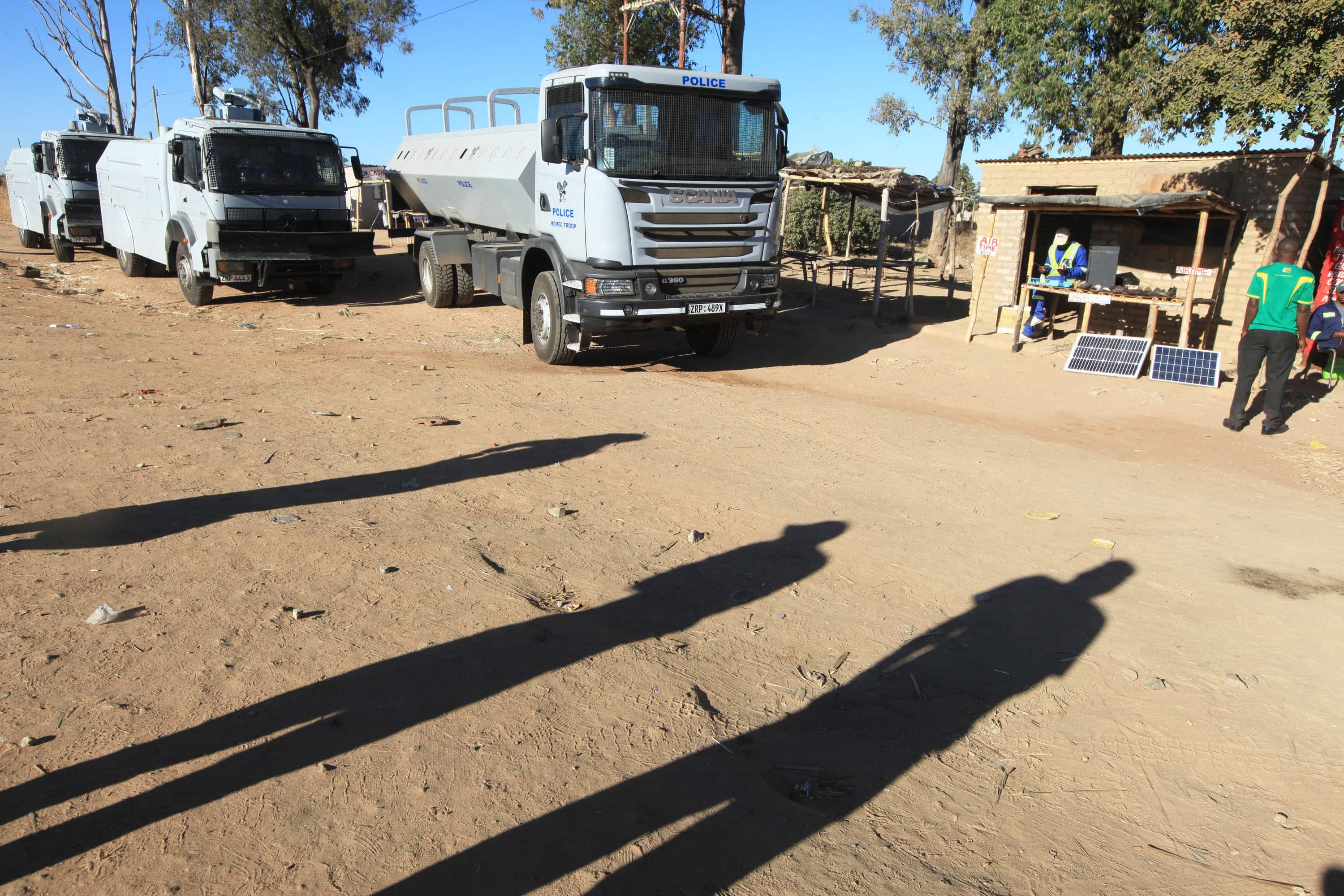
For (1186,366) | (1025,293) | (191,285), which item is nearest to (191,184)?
(191,285)

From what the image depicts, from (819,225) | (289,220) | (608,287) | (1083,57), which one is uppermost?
(1083,57)

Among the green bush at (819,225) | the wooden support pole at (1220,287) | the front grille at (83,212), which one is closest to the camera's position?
the wooden support pole at (1220,287)

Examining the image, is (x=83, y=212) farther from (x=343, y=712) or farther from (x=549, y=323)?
(x=343, y=712)

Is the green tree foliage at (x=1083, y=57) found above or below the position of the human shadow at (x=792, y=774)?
above

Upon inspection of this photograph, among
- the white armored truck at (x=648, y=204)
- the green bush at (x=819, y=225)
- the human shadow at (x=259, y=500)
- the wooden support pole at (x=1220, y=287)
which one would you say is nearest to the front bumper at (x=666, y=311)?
the white armored truck at (x=648, y=204)

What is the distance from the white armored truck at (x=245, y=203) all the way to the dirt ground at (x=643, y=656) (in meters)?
4.98

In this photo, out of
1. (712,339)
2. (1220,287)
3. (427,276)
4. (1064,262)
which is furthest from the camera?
(427,276)

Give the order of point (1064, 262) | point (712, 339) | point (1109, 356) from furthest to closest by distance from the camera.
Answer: point (1064, 262) < point (1109, 356) < point (712, 339)

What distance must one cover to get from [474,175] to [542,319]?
10.7ft

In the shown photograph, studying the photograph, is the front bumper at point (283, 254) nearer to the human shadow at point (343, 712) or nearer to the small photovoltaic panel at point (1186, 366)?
the human shadow at point (343, 712)

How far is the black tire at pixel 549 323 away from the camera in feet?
32.8

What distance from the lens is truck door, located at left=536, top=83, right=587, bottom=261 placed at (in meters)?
9.04

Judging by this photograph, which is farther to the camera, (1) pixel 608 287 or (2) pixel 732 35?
(2) pixel 732 35

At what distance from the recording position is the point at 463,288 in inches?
546
